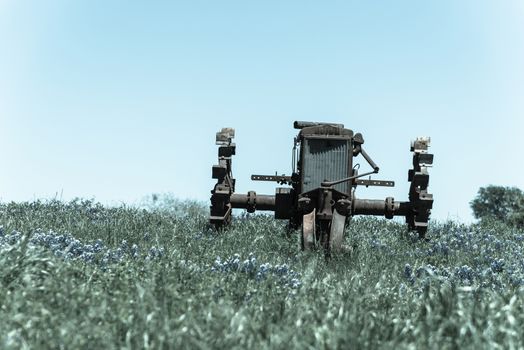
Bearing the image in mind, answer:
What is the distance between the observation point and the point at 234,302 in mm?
7141

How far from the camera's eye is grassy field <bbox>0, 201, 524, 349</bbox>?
18.1ft

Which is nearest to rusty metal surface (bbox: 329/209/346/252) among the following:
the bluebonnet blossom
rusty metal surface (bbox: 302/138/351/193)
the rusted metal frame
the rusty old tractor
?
the rusty old tractor

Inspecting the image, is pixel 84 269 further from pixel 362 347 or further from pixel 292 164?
pixel 292 164

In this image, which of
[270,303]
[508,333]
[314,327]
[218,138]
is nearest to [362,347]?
[314,327]

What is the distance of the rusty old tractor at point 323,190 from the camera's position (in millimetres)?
12312

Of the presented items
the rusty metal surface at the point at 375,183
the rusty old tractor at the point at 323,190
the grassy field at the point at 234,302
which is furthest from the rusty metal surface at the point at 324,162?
the grassy field at the point at 234,302

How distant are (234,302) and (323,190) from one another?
5.45 meters

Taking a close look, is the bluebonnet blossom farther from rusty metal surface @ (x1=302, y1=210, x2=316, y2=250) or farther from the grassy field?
rusty metal surface @ (x1=302, y1=210, x2=316, y2=250)

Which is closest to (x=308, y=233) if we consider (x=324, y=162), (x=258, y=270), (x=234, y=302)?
(x=324, y=162)

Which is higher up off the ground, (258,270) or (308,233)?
(308,233)

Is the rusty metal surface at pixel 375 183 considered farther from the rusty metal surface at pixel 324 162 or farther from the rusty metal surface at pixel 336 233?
the rusty metal surface at pixel 336 233

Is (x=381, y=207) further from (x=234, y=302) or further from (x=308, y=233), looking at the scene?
(x=234, y=302)

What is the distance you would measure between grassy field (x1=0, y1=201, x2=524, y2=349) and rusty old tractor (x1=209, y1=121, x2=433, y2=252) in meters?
0.72

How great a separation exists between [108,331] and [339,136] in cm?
843
